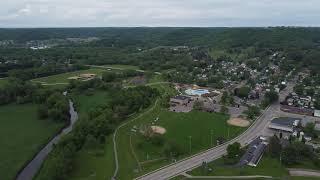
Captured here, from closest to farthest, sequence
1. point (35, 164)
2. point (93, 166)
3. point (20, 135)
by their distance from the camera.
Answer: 1. point (93, 166)
2. point (35, 164)
3. point (20, 135)

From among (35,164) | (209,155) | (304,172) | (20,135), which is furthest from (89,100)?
(304,172)

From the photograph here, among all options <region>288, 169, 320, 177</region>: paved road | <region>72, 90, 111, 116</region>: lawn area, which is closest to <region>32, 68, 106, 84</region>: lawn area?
<region>72, 90, 111, 116</region>: lawn area

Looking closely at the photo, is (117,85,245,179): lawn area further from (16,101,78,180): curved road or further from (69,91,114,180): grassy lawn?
(16,101,78,180): curved road

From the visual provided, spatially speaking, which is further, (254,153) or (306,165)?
(254,153)

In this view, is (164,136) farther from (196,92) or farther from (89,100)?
(196,92)

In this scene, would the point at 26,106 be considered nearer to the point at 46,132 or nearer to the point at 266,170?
the point at 46,132

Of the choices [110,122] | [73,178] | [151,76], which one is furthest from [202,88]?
[73,178]
